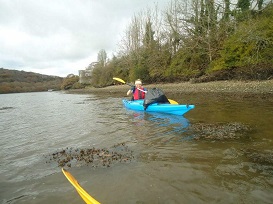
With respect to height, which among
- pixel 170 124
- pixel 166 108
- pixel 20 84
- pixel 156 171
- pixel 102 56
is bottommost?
pixel 156 171

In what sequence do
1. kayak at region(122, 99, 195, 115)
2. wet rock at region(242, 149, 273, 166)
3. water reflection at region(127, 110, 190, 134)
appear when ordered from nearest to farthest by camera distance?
wet rock at region(242, 149, 273, 166)
water reflection at region(127, 110, 190, 134)
kayak at region(122, 99, 195, 115)

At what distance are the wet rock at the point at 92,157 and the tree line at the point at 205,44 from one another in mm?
16591

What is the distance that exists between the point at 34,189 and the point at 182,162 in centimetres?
279

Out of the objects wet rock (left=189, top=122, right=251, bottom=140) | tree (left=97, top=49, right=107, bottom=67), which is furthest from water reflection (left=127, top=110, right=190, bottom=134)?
tree (left=97, top=49, right=107, bottom=67)

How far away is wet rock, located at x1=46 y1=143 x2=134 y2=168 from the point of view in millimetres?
4594

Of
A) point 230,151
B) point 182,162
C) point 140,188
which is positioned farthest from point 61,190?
point 230,151

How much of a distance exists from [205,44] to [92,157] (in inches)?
952

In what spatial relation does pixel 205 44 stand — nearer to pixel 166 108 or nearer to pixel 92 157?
pixel 166 108

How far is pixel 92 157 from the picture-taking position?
4.86 m

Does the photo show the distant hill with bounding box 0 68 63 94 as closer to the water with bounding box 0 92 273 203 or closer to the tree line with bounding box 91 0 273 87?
the tree line with bounding box 91 0 273 87

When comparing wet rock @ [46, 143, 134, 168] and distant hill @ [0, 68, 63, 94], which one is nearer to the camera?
wet rock @ [46, 143, 134, 168]

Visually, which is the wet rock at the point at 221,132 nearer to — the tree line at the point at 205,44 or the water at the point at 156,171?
the water at the point at 156,171

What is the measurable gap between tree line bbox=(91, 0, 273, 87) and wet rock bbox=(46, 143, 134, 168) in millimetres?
16591

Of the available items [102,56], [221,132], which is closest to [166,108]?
[221,132]
